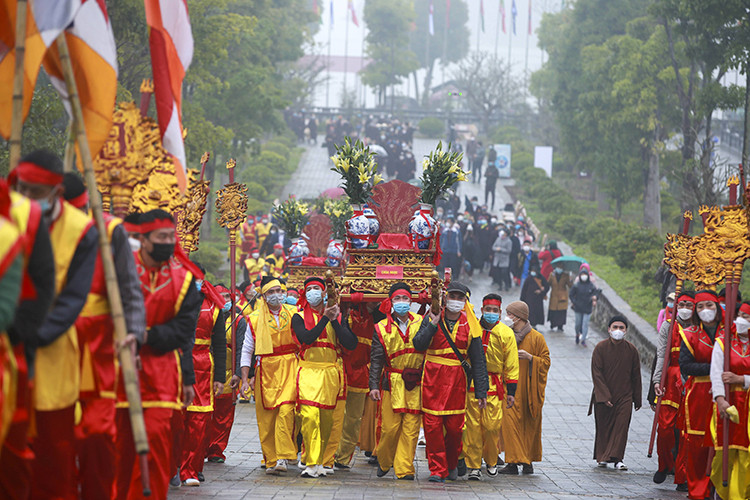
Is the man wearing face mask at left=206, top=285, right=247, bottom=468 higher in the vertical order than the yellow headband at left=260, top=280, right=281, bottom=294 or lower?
lower

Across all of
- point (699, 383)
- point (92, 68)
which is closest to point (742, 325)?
point (699, 383)

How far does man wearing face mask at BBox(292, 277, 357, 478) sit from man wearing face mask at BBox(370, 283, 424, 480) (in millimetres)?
405

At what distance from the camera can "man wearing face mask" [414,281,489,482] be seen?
11336mm

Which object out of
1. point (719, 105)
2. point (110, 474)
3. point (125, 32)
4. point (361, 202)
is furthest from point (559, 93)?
point (110, 474)

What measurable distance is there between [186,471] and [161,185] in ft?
10.6

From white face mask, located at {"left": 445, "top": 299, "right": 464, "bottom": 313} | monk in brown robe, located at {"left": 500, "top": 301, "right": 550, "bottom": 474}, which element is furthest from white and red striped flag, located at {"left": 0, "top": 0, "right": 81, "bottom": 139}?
monk in brown robe, located at {"left": 500, "top": 301, "right": 550, "bottom": 474}

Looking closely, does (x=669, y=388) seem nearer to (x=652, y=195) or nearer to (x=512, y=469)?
(x=512, y=469)

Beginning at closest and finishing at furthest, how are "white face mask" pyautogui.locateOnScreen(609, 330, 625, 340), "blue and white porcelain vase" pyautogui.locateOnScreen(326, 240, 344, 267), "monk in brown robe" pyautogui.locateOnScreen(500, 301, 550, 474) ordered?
"monk in brown robe" pyautogui.locateOnScreen(500, 301, 550, 474) < "white face mask" pyautogui.locateOnScreen(609, 330, 625, 340) < "blue and white porcelain vase" pyautogui.locateOnScreen(326, 240, 344, 267)

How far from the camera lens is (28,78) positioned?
23.8ft

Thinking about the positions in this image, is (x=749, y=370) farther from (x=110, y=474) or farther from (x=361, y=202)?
(x=110, y=474)

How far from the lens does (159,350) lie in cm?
764

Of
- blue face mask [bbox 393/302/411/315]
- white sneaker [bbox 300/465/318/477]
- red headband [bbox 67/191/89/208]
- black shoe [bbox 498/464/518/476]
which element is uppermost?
red headband [bbox 67/191/89/208]

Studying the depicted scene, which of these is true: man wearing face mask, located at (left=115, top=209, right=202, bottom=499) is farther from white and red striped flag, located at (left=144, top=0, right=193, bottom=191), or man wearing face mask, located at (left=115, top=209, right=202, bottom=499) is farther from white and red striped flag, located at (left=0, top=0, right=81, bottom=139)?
white and red striped flag, located at (left=0, top=0, right=81, bottom=139)

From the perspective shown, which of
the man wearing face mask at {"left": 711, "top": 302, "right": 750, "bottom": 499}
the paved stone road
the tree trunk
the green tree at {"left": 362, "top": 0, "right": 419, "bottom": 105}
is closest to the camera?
the man wearing face mask at {"left": 711, "top": 302, "right": 750, "bottom": 499}
